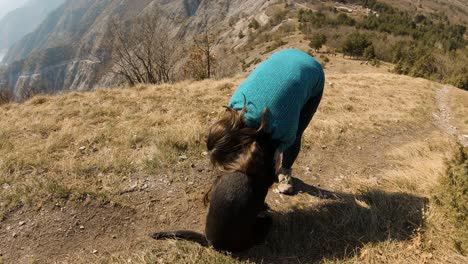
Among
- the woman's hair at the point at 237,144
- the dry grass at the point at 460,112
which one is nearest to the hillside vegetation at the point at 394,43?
the dry grass at the point at 460,112

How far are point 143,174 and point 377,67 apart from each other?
2365 centimetres

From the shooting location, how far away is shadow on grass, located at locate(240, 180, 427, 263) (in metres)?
2.89

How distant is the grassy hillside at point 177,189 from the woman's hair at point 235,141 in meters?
1.08

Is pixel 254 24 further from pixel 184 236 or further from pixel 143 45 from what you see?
pixel 184 236

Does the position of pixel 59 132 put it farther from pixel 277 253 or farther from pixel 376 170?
pixel 376 170

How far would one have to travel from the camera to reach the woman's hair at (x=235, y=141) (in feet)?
6.81

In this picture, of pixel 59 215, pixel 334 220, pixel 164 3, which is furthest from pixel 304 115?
pixel 164 3

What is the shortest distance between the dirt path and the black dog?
5.96 m

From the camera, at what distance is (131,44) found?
22.2 metres

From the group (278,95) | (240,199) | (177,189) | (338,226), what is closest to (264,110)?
(278,95)

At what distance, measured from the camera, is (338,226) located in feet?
10.4

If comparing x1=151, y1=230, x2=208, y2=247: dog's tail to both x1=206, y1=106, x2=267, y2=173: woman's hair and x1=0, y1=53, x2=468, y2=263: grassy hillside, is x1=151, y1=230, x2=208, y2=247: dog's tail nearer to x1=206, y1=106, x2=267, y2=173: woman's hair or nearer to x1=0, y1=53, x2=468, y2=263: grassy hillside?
x1=0, y1=53, x2=468, y2=263: grassy hillside

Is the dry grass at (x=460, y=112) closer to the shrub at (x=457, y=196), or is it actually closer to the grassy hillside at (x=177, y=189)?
the grassy hillside at (x=177, y=189)

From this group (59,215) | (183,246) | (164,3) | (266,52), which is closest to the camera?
(183,246)
